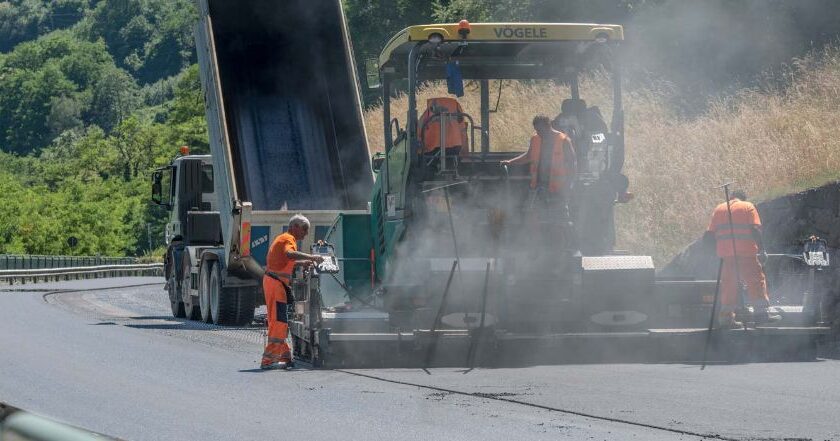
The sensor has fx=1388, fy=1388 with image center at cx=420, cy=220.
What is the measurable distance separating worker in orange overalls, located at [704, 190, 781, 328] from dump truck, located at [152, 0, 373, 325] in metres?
5.99

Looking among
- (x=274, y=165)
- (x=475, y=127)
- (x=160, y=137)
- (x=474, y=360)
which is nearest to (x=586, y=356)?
(x=474, y=360)

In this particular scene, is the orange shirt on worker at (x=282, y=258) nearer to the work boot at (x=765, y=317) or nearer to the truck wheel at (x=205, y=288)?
the work boot at (x=765, y=317)

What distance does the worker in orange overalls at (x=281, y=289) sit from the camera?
1258 cm

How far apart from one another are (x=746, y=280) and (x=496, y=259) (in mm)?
2583

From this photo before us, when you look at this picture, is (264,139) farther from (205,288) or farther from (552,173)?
(552,173)

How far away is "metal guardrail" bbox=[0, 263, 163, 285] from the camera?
46.2 meters

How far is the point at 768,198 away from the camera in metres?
17.0

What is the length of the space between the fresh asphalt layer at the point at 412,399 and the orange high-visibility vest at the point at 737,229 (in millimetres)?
1501

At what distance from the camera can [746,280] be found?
13234 millimetres

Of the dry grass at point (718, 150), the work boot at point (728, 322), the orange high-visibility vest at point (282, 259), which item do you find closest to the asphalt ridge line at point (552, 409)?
the orange high-visibility vest at point (282, 259)

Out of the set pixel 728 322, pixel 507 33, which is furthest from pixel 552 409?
pixel 507 33

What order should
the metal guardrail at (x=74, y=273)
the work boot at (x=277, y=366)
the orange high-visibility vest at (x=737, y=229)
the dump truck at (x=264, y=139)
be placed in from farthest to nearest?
the metal guardrail at (x=74, y=273), the dump truck at (x=264, y=139), the orange high-visibility vest at (x=737, y=229), the work boot at (x=277, y=366)

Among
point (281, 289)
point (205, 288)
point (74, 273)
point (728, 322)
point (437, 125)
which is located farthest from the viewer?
point (74, 273)

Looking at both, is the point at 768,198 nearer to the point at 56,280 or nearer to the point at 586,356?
the point at 586,356
